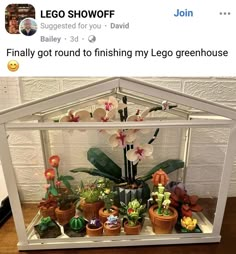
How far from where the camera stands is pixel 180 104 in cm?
67

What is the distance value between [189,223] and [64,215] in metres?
0.35

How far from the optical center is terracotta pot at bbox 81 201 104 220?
2.63ft

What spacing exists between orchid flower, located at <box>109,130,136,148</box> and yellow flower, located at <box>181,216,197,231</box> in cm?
27

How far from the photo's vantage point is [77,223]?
0.77 metres

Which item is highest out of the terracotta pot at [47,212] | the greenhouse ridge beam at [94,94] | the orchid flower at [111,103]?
the greenhouse ridge beam at [94,94]

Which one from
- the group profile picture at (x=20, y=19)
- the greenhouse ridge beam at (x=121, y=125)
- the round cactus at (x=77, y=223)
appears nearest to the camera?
the group profile picture at (x=20, y=19)

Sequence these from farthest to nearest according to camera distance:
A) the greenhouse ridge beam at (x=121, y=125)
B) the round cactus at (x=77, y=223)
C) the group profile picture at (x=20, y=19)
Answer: the round cactus at (x=77, y=223) < the greenhouse ridge beam at (x=121, y=125) < the group profile picture at (x=20, y=19)

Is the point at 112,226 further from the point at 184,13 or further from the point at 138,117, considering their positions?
the point at 184,13

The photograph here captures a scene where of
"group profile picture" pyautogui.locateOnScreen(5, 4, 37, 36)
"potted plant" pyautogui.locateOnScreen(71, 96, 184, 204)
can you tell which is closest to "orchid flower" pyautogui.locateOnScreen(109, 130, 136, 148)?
"potted plant" pyautogui.locateOnScreen(71, 96, 184, 204)

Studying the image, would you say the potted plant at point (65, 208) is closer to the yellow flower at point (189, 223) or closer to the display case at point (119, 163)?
the display case at point (119, 163)

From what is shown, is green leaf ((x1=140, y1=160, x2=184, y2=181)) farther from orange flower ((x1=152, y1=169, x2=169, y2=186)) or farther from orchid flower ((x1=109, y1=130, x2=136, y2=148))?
orchid flower ((x1=109, y1=130, x2=136, y2=148))

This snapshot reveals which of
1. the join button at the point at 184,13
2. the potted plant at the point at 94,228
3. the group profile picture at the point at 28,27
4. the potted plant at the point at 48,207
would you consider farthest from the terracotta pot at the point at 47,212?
the join button at the point at 184,13

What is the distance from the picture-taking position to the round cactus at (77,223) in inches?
30.4

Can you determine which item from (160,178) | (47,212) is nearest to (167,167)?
(160,178)
